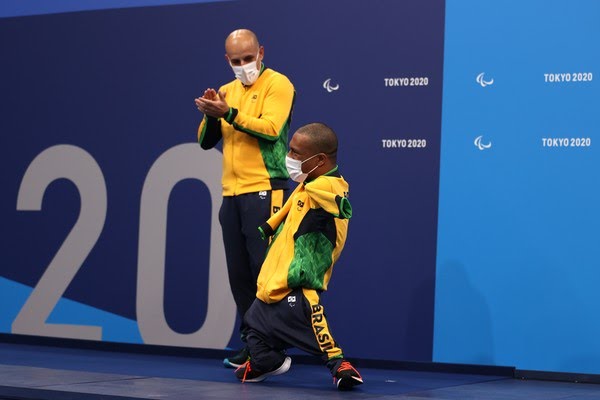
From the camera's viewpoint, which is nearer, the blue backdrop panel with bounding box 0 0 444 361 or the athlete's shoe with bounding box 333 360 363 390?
the athlete's shoe with bounding box 333 360 363 390

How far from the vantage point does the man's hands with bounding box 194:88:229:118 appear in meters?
4.54

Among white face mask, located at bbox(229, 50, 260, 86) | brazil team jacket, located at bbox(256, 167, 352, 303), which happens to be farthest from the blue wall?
brazil team jacket, located at bbox(256, 167, 352, 303)

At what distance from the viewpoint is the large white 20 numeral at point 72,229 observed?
237 inches

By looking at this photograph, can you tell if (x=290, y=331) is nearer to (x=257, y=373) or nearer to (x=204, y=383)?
(x=257, y=373)

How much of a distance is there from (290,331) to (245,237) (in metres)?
0.65

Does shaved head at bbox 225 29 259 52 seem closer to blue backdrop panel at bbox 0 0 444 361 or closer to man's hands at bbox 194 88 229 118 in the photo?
man's hands at bbox 194 88 229 118

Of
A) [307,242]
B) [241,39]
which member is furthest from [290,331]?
[241,39]

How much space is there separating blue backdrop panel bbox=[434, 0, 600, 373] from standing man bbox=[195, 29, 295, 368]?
2.98ft

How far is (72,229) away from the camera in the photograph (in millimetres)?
6066

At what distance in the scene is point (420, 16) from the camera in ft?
17.3

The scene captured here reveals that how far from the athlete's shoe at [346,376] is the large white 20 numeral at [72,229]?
7.16ft

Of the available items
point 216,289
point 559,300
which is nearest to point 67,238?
point 216,289

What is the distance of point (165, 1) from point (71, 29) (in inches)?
24.5

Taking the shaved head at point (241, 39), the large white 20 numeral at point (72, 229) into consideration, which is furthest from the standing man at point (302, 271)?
the large white 20 numeral at point (72, 229)
